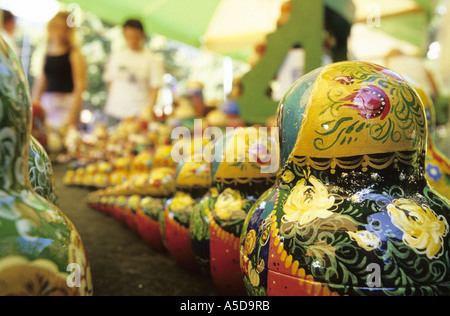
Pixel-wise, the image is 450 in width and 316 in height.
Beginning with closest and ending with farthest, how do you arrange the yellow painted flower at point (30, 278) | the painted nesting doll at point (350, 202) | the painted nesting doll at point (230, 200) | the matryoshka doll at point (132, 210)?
the yellow painted flower at point (30, 278)
the painted nesting doll at point (350, 202)
the painted nesting doll at point (230, 200)
the matryoshka doll at point (132, 210)

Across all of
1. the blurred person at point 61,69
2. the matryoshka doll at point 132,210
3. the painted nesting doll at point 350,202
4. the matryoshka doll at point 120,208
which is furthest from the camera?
the blurred person at point 61,69

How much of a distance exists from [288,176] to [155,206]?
1.17m

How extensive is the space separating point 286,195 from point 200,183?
0.75m

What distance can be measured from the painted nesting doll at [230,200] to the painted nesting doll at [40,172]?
53 centimetres

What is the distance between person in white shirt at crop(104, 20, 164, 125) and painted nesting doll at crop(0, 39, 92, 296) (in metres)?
4.89

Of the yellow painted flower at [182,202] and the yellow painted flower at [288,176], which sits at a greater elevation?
the yellow painted flower at [288,176]

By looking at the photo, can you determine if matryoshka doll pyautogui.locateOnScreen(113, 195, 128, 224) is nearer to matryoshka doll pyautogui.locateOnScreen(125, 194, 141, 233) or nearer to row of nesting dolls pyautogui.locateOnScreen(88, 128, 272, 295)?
matryoshka doll pyautogui.locateOnScreen(125, 194, 141, 233)

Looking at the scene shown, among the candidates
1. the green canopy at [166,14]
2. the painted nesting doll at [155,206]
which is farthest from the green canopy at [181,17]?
the painted nesting doll at [155,206]

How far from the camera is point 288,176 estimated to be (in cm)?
103

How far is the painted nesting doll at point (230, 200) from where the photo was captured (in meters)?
1.29

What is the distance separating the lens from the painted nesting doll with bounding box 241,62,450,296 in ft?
2.58

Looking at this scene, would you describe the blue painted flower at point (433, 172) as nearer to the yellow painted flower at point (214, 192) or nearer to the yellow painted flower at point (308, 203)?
the yellow painted flower at point (308, 203)

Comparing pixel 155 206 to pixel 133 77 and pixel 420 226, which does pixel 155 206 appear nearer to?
pixel 420 226
